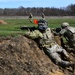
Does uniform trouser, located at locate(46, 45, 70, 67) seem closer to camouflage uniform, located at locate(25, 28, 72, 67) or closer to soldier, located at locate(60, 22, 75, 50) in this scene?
camouflage uniform, located at locate(25, 28, 72, 67)

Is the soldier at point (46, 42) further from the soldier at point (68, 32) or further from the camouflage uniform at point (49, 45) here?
the soldier at point (68, 32)

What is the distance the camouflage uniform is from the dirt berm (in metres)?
0.19

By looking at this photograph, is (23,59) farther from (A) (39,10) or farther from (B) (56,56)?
(A) (39,10)

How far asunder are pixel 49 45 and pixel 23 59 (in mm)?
1582

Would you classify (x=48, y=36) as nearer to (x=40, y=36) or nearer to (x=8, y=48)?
(x=40, y=36)

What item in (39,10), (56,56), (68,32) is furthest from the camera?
(39,10)

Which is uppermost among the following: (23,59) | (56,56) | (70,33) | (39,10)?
(70,33)

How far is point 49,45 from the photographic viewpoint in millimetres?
12828

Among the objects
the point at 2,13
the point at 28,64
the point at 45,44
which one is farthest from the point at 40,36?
the point at 2,13

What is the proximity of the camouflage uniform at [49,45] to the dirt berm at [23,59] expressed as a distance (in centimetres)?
19

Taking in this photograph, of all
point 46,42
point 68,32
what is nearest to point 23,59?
point 46,42

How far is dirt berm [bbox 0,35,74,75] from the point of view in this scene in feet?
36.4

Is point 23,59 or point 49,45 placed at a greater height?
point 49,45

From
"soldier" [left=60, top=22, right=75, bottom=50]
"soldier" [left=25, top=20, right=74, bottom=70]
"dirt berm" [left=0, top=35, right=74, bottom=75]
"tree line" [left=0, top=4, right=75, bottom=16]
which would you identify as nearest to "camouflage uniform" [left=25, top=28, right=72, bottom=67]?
"soldier" [left=25, top=20, right=74, bottom=70]
